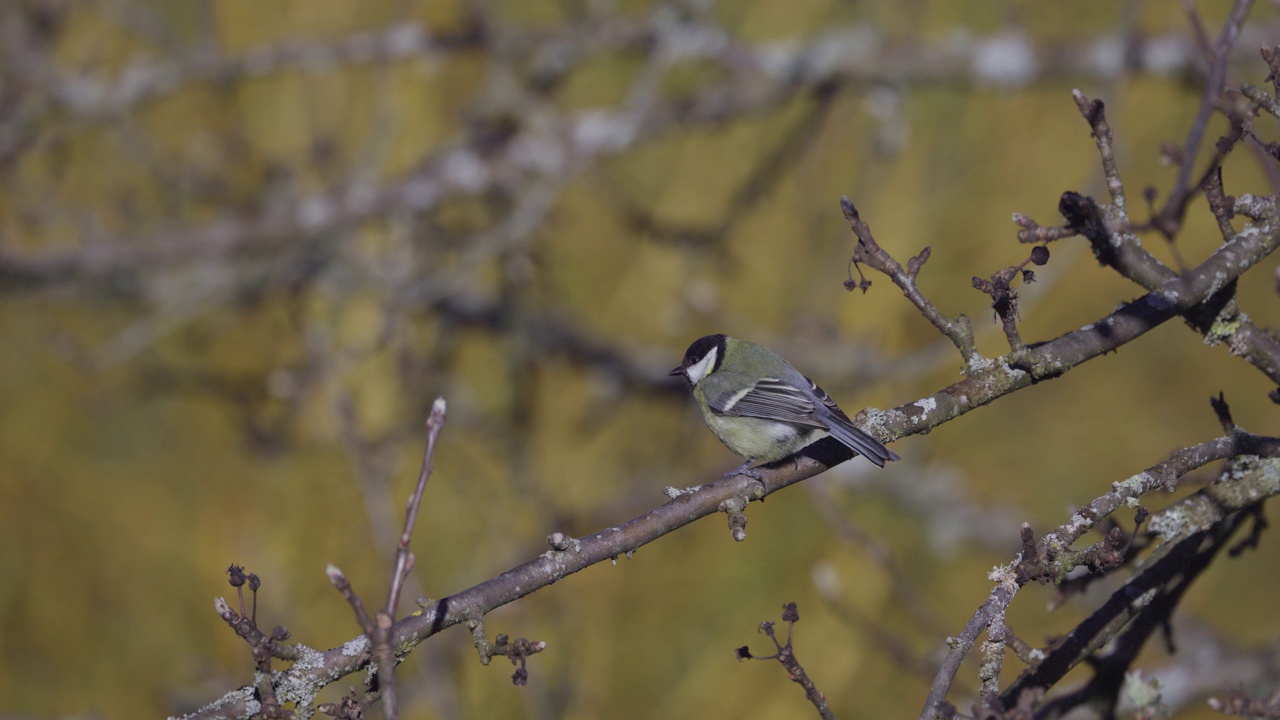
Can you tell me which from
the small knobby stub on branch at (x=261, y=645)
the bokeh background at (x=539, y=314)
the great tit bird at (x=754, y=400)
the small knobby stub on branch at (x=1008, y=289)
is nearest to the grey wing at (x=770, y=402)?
the great tit bird at (x=754, y=400)

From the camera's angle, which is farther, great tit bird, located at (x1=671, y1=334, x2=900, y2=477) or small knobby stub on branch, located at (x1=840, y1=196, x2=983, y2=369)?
great tit bird, located at (x1=671, y1=334, x2=900, y2=477)

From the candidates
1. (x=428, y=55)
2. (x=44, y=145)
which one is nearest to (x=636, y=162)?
(x=428, y=55)

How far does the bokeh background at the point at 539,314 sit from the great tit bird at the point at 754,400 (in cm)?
135

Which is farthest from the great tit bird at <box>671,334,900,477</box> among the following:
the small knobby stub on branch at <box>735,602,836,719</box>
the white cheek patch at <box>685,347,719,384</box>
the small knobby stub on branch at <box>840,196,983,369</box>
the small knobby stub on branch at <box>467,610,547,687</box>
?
the small knobby stub on branch at <box>467,610,547,687</box>

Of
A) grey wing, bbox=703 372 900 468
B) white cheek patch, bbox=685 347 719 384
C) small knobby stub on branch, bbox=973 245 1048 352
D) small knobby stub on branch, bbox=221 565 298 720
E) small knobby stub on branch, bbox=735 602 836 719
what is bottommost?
small knobby stub on branch, bbox=735 602 836 719

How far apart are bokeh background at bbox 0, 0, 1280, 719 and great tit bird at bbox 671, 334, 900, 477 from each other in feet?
4.45

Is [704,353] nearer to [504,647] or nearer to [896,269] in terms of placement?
[896,269]

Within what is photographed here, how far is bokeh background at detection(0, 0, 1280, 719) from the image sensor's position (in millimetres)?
5496

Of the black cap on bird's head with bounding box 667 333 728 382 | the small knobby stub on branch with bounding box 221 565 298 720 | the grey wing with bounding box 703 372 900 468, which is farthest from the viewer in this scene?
the black cap on bird's head with bounding box 667 333 728 382

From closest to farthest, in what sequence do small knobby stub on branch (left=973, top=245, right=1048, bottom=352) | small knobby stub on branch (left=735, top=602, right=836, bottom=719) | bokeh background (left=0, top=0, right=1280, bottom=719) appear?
small knobby stub on branch (left=735, top=602, right=836, bottom=719) → small knobby stub on branch (left=973, top=245, right=1048, bottom=352) → bokeh background (left=0, top=0, right=1280, bottom=719)

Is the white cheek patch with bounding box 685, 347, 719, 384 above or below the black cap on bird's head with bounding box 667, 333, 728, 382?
below

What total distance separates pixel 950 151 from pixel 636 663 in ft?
11.4

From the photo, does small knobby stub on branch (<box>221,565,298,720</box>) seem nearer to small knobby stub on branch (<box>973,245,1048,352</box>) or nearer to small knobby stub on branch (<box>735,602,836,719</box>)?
small knobby stub on branch (<box>735,602,836,719</box>)

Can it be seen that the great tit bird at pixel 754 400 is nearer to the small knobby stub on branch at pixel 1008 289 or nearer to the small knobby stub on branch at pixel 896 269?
the small knobby stub on branch at pixel 896 269
